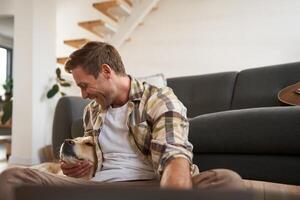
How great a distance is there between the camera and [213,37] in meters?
4.04

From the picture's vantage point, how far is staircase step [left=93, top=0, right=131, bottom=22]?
144 inches

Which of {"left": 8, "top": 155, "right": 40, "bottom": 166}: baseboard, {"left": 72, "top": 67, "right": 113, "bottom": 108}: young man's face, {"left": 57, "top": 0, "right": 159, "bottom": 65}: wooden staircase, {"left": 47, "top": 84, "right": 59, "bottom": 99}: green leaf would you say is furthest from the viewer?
{"left": 57, "top": 0, "right": 159, "bottom": 65}: wooden staircase

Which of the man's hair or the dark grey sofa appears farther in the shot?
the dark grey sofa

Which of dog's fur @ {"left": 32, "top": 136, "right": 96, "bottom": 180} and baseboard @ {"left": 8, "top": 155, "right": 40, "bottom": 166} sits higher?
dog's fur @ {"left": 32, "top": 136, "right": 96, "bottom": 180}

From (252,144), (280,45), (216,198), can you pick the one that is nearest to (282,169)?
(252,144)

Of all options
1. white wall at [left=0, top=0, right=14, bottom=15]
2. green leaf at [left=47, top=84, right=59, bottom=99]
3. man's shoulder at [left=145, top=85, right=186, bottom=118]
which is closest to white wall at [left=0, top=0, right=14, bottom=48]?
white wall at [left=0, top=0, right=14, bottom=15]

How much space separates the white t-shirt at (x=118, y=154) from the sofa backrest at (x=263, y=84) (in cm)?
130

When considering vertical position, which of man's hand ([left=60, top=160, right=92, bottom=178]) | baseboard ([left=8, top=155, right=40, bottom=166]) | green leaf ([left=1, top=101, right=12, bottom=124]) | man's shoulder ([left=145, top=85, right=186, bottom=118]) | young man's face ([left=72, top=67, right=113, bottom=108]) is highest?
young man's face ([left=72, top=67, right=113, bottom=108])

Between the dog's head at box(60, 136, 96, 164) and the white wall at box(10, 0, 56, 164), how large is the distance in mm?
2294

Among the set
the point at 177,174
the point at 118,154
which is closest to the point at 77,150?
the point at 118,154

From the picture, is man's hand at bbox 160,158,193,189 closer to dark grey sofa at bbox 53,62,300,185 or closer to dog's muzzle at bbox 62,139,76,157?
dog's muzzle at bbox 62,139,76,157

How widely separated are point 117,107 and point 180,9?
3.28 metres

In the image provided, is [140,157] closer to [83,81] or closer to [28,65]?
[83,81]

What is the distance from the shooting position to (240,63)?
3.88 metres
